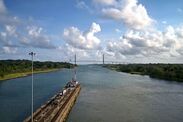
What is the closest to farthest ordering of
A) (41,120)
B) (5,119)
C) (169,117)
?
(41,120) → (5,119) → (169,117)

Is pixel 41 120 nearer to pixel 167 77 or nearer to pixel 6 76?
pixel 6 76

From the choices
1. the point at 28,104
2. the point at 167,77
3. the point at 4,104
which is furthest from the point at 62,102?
the point at 167,77

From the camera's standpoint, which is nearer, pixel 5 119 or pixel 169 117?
pixel 5 119

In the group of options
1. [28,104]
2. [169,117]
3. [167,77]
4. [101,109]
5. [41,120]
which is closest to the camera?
[41,120]

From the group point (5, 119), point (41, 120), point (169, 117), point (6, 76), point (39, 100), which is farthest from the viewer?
point (6, 76)

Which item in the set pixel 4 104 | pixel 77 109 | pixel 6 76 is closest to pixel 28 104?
pixel 4 104

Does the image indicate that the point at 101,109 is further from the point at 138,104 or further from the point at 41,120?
the point at 41,120

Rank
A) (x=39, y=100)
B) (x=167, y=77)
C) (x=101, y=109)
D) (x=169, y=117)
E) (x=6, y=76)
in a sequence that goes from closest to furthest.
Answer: (x=169, y=117)
(x=101, y=109)
(x=39, y=100)
(x=6, y=76)
(x=167, y=77)
